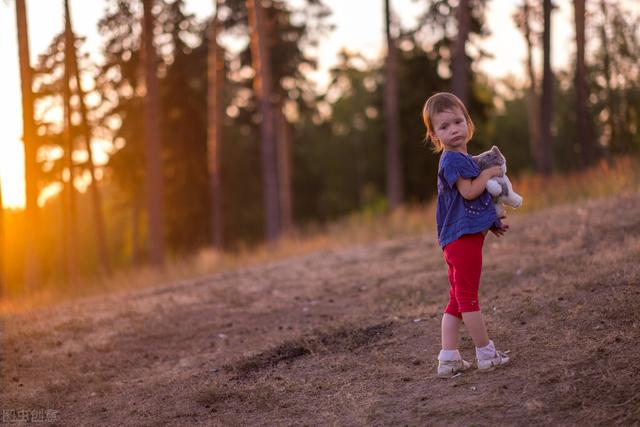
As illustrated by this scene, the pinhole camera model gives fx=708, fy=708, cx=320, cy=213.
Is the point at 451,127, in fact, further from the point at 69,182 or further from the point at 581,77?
the point at 69,182

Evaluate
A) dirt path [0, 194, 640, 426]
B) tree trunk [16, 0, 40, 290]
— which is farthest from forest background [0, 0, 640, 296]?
dirt path [0, 194, 640, 426]

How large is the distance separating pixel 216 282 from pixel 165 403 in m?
6.29

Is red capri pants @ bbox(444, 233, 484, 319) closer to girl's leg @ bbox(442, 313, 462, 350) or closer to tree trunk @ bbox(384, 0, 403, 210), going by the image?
girl's leg @ bbox(442, 313, 462, 350)

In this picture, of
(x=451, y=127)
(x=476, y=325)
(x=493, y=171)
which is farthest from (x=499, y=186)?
(x=476, y=325)

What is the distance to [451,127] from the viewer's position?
520cm

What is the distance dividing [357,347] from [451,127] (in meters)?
2.58

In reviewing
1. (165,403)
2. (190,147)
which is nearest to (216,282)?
(165,403)

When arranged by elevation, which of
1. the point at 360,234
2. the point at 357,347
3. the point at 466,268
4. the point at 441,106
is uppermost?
the point at 441,106

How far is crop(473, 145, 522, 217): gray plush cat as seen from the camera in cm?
516

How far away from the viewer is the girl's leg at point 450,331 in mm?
5383

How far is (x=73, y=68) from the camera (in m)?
23.2

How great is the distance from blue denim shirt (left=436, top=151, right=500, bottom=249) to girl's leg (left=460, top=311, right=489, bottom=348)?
0.55 m

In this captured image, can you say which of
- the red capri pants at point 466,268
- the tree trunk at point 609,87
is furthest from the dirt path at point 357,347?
the tree trunk at point 609,87

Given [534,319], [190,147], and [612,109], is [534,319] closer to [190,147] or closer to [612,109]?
[612,109]
